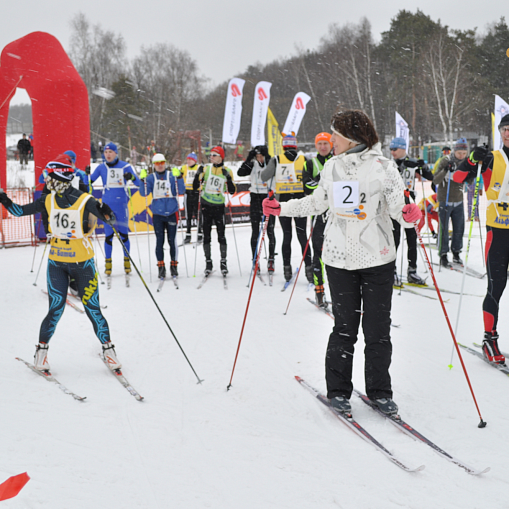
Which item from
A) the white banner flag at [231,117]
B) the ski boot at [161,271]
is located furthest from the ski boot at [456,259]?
the white banner flag at [231,117]

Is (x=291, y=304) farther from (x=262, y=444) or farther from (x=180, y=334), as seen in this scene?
(x=262, y=444)

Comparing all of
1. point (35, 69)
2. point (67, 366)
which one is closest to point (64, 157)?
point (67, 366)

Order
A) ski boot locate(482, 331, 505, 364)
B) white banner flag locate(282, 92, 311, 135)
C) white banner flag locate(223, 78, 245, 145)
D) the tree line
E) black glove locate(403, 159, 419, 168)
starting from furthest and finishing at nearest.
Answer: the tree line
white banner flag locate(282, 92, 311, 135)
white banner flag locate(223, 78, 245, 145)
black glove locate(403, 159, 419, 168)
ski boot locate(482, 331, 505, 364)

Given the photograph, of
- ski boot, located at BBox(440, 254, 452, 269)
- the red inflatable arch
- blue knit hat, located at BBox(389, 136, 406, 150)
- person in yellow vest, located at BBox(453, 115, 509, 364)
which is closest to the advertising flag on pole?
blue knit hat, located at BBox(389, 136, 406, 150)

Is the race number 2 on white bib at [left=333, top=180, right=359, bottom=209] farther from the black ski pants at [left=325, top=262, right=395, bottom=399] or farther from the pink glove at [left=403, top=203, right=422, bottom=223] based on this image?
the black ski pants at [left=325, top=262, right=395, bottom=399]

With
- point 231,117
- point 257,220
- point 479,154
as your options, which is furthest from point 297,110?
point 479,154

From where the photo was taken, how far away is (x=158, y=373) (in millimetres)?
4137

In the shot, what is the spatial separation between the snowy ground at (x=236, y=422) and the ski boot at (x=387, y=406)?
0.06 meters

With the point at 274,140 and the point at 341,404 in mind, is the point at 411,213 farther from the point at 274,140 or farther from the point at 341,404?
the point at 274,140

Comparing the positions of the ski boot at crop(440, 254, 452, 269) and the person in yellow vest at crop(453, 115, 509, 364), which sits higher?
the person in yellow vest at crop(453, 115, 509, 364)

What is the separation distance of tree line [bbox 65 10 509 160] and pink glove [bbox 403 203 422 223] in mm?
23763

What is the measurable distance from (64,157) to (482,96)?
33.5 metres

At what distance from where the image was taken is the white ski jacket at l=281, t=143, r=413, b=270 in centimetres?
297

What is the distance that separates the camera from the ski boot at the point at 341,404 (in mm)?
3176
